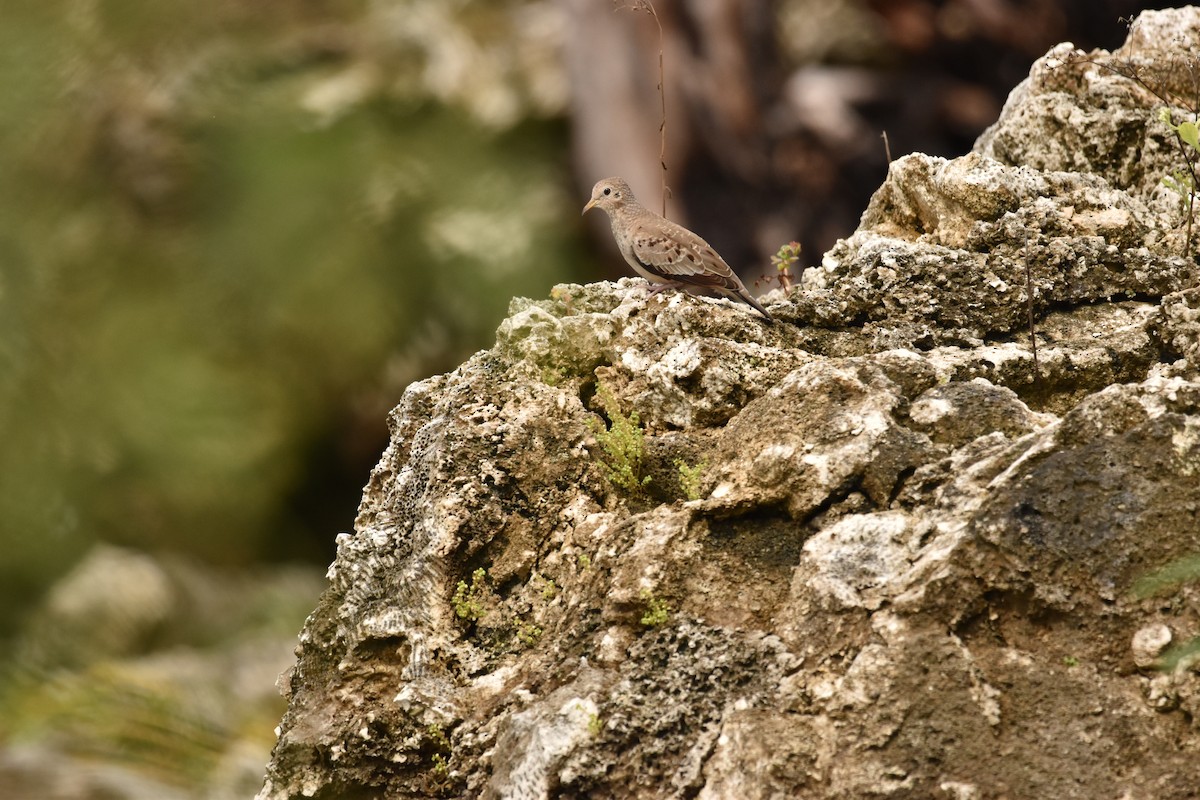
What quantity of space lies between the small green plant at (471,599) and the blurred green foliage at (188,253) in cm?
80

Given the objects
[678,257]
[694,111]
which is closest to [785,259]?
[678,257]

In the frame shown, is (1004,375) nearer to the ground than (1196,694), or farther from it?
farther from it

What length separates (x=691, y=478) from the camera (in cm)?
427

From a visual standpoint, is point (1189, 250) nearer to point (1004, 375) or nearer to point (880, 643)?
point (1004, 375)

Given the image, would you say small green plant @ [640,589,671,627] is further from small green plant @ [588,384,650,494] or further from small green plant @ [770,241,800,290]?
small green plant @ [770,241,800,290]

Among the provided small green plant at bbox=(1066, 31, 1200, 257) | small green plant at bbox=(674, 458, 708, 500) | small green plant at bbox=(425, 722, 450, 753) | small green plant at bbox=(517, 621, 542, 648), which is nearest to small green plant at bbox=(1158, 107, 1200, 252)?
small green plant at bbox=(1066, 31, 1200, 257)

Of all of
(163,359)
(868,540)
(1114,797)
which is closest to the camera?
(163,359)

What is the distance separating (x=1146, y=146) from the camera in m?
5.46

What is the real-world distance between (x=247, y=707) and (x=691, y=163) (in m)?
8.52

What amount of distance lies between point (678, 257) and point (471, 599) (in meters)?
1.94

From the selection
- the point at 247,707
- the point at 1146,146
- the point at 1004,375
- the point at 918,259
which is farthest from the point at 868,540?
the point at 247,707

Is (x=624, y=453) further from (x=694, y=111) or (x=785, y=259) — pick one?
(x=694, y=111)

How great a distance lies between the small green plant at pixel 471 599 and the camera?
13.9ft

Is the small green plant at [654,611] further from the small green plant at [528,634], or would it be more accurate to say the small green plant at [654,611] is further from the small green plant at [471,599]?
the small green plant at [471,599]
